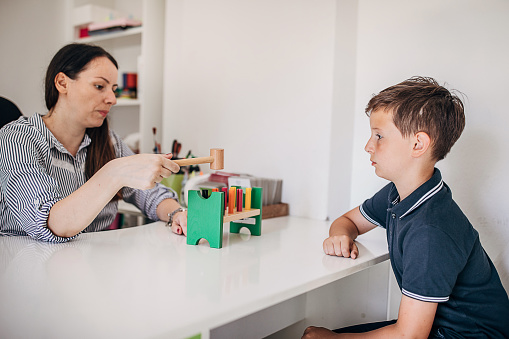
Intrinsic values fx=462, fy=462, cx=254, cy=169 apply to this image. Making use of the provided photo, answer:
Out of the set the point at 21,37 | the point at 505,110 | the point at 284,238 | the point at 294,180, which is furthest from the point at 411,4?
the point at 21,37

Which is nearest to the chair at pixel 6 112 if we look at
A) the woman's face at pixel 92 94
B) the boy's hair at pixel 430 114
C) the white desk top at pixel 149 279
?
the woman's face at pixel 92 94

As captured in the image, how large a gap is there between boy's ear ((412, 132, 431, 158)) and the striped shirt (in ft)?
2.84

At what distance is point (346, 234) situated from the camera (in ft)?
4.29

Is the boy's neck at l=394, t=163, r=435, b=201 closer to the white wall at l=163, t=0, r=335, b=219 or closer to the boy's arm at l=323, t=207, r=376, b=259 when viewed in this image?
the boy's arm at l=323, t=207, r=376, b=259

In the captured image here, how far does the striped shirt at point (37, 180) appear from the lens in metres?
1.17

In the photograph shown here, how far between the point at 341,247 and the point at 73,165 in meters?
0.86

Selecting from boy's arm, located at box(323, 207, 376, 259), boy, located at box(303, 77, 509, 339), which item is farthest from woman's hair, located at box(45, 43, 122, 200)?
boy, located at box(303, 77, 509, 339)

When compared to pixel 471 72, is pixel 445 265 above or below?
below

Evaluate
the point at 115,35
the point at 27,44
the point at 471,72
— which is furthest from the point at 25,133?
the point at 27,44

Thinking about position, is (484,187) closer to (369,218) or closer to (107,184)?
(369,218)

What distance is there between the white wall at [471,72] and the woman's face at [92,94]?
94cm

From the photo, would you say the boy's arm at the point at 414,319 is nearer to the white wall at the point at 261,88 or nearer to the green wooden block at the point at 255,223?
the green wooden block at the point at 255,223

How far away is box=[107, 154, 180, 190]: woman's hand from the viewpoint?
1111mm

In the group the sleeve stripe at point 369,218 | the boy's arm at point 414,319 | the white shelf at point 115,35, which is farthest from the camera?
the white shelf at point 115,35
